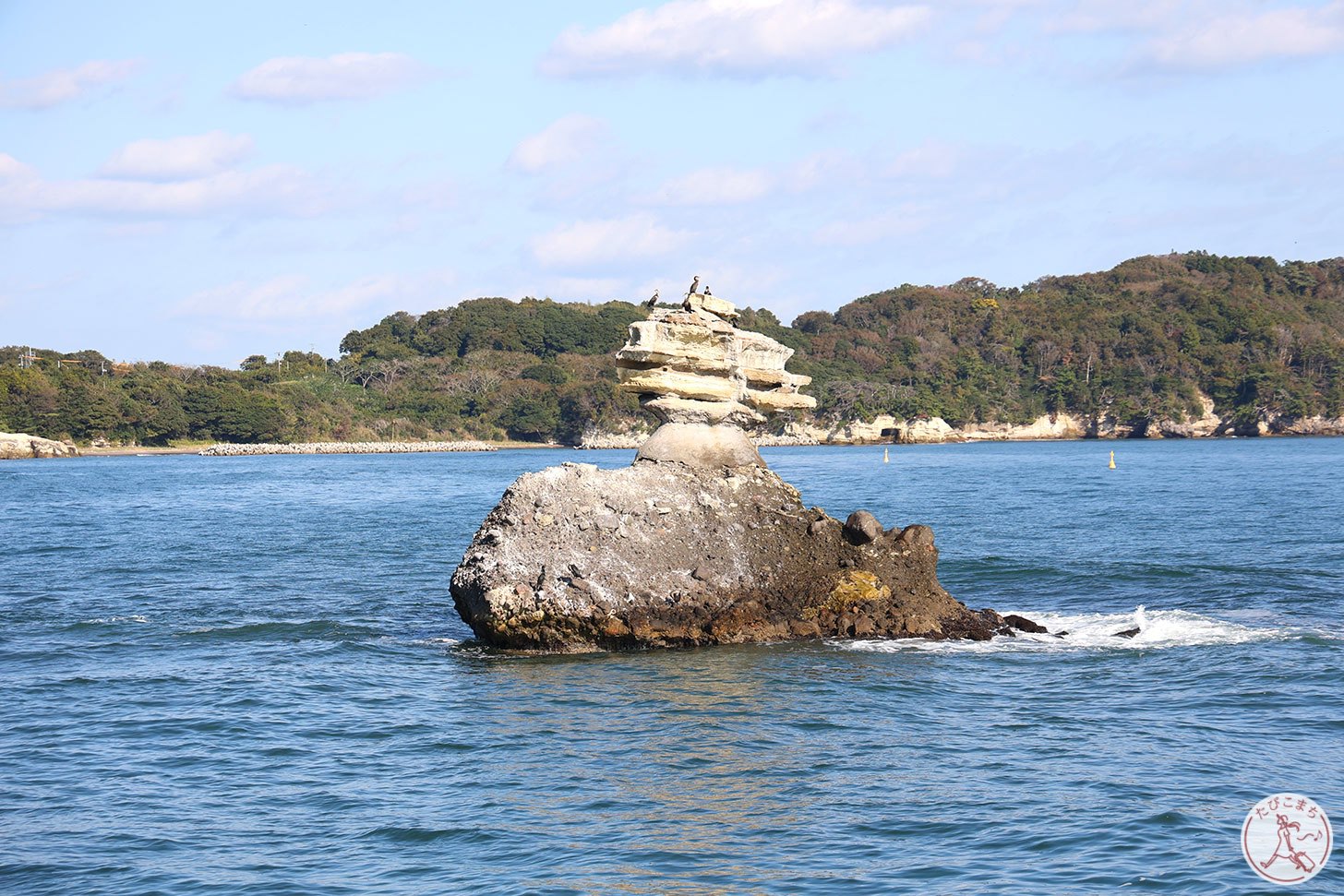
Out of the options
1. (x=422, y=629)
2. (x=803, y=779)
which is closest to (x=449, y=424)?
(x=422, y=629)

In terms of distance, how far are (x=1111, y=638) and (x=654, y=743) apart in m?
9.07

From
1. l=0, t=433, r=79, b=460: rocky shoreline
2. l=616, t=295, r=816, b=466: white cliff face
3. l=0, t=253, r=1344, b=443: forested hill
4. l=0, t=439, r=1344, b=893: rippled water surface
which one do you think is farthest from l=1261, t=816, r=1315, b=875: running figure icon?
l=0, t=253, r=1344, b=443: forested hill

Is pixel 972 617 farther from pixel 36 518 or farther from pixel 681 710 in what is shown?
pixel 36 518

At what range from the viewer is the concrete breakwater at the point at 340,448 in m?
122

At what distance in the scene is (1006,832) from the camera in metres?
11.4

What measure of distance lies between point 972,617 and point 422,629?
9103mm

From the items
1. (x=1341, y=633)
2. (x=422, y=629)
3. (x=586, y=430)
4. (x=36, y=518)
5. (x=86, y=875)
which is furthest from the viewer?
(x=586, y=430)

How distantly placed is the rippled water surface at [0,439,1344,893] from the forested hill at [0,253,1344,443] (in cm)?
10629

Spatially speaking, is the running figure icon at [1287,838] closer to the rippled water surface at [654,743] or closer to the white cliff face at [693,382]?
the rippled water surface at [654,743]

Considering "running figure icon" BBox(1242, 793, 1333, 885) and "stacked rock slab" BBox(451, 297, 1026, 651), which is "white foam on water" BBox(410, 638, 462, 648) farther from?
"running figure icon" BBox(1242, 793, 1333, 885)

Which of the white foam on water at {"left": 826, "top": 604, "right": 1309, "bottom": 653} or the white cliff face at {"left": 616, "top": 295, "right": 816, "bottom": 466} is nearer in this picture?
the white foam on water at {"left": 826, "top": 604, "right": 1309, "bottom": 653}

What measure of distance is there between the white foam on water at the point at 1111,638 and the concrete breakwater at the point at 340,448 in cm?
10949

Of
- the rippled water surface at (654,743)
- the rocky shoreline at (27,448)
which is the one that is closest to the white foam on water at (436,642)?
the rippled water surface at (654,743)

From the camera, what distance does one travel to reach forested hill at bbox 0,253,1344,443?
130m
